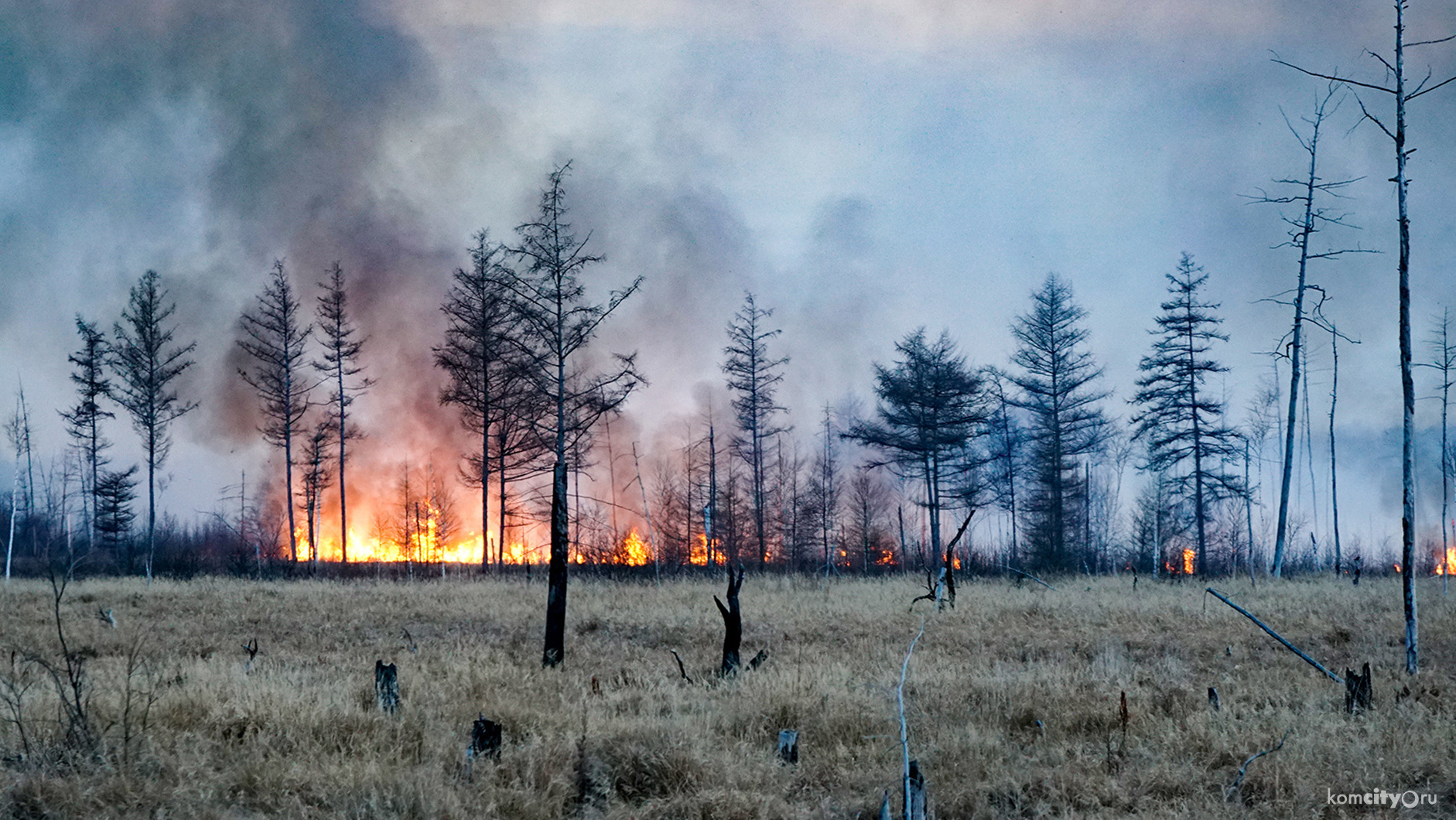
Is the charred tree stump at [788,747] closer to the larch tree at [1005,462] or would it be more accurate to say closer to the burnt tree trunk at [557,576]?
the burnt tree trunk at [557,576]

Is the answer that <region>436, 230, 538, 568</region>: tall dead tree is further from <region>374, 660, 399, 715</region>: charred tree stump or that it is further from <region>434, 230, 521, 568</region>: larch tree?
<region>374, 660, 399, 715</region>: charred tree stump

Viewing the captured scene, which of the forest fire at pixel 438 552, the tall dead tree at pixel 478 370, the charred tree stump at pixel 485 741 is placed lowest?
the forest fire at pixel 438 552

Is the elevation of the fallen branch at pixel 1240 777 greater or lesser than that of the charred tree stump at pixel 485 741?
lesser

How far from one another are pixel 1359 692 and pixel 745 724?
20.0ft

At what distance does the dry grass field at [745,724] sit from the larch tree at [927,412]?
18.5 metres

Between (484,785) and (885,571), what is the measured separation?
28.1 m

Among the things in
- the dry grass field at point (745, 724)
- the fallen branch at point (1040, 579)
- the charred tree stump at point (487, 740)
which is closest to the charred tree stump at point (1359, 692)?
the dry grass field at point (745, 724)

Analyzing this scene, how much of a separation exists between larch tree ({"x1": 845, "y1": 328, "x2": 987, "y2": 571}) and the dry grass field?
1846 centimetres

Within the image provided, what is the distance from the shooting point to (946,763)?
273 inches

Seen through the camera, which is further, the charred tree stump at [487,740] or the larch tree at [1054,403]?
the larch tree at [1054,403]

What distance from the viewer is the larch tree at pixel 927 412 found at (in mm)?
33719

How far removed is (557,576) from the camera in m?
12.5

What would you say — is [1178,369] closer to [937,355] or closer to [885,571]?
[937,355]

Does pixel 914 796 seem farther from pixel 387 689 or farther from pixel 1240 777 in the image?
pixel 387 689
